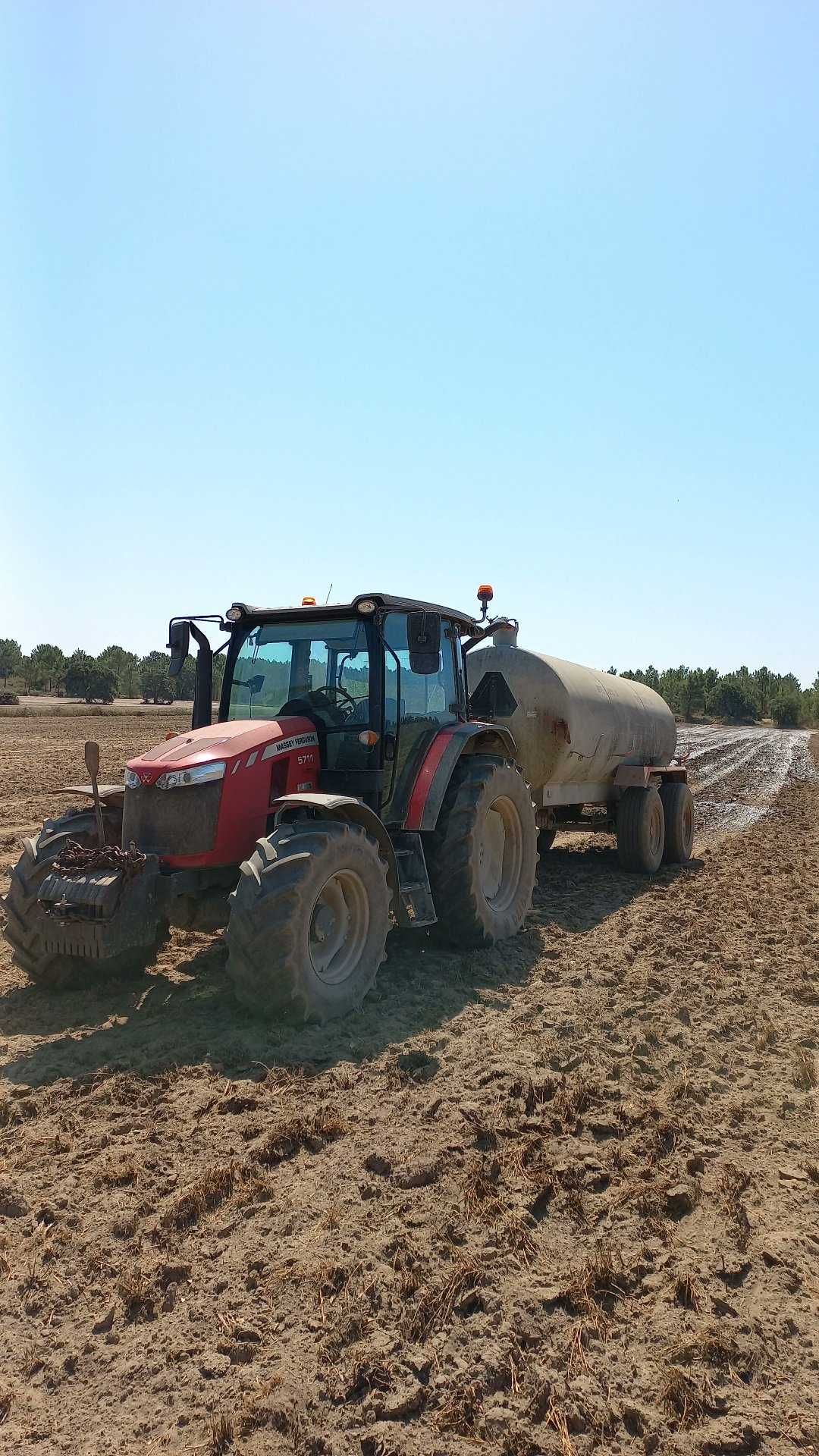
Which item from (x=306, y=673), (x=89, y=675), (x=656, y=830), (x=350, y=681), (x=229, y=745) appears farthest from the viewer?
(x=89, y=675)

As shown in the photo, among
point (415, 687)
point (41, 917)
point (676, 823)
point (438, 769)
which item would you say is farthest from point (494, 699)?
point (41, 917)

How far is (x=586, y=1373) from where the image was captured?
2551 mm

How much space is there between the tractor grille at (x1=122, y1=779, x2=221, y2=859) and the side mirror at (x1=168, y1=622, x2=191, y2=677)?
4.06 ft

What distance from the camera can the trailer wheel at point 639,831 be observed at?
1017 centimetres

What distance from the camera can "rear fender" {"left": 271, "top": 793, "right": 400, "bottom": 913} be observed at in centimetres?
510

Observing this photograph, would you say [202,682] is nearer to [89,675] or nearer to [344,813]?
[344,813]

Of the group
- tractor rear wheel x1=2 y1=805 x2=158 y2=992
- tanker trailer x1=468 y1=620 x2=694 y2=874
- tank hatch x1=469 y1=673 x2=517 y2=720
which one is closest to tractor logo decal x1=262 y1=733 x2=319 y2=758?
tractor rear wheel x1=2 y1=805 x2=158 y2=992

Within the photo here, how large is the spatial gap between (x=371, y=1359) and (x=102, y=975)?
Answer: 3.46m

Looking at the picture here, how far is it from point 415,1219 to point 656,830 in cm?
772

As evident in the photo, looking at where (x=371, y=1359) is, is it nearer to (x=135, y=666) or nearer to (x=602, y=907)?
(x=602, y=907)

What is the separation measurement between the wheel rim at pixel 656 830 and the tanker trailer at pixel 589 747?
11mm

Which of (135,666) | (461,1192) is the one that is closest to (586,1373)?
(461,1192)

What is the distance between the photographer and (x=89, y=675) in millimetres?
59094

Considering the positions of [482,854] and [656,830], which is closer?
[482,854]
